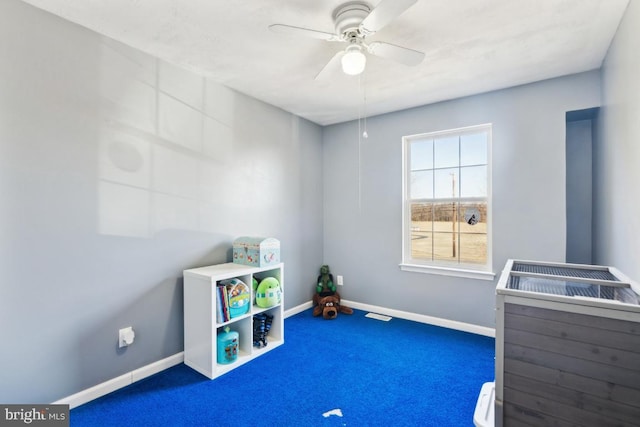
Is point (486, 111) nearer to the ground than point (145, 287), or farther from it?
farther from it

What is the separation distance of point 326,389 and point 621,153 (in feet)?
8.25

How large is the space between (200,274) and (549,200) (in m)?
3.11

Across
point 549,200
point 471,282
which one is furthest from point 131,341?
point 549,200

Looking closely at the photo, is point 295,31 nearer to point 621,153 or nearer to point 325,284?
point 621,153

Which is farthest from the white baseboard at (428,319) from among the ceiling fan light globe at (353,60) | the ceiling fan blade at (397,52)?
the ceiling fan light globe at (353,60)

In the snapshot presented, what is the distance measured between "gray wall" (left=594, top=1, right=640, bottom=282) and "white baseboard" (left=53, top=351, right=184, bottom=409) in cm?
316

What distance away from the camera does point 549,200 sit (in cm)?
274

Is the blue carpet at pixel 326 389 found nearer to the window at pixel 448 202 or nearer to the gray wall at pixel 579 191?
the window at pixel 448 202

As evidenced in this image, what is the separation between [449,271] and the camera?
323cm

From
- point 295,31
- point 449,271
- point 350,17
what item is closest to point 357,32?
point 350,17

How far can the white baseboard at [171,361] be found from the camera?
1.97 metres

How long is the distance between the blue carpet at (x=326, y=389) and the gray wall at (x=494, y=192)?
0.59 meters

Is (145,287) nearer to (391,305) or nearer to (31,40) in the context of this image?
(31,40)

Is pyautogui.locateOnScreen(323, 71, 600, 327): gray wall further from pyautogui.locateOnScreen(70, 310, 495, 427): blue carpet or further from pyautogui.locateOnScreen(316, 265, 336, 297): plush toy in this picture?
pyautogui.locateOnScreen(70, 310, 495, 427): blue carpet
